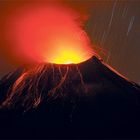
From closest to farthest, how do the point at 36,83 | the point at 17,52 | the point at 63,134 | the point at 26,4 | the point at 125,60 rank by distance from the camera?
the point at 63,134 < the point at 36,83 < the point at 26,4 < the point at 17,52 < the point at 125,60

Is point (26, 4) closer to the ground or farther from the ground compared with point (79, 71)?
closer to the ground

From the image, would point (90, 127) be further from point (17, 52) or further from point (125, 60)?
point (125, 60)

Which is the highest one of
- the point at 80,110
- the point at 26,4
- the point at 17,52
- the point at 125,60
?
the point at 80,110

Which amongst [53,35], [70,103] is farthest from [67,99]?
[53,35]

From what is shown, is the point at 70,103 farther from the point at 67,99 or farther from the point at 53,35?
the point at 53,35

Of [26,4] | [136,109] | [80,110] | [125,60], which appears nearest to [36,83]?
[80,110]
